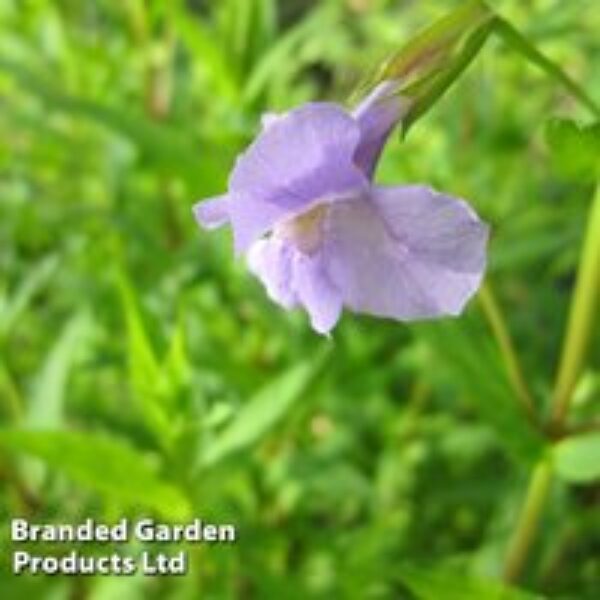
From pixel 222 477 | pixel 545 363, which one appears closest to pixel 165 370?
pixel 222 477

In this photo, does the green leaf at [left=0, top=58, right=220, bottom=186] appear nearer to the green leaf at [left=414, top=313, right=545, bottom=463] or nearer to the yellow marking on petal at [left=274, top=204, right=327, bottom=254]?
the green leaf at [left=414, top=313, right=545, bottom=463]

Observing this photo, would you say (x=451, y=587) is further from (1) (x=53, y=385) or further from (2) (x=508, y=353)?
(1) (x=53, y=385)

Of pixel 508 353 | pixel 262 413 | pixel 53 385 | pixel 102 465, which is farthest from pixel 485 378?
pixel 53 385

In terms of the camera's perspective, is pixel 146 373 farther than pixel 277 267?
Yes

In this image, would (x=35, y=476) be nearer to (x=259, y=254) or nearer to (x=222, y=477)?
(x=222, y=477)

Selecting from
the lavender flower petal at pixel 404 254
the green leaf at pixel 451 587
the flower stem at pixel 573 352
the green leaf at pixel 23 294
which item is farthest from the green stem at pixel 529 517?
the green leaf at pixel 23 294

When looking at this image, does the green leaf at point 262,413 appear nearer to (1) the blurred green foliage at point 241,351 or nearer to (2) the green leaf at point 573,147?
(1) the blurred green foliage at point 241,351
